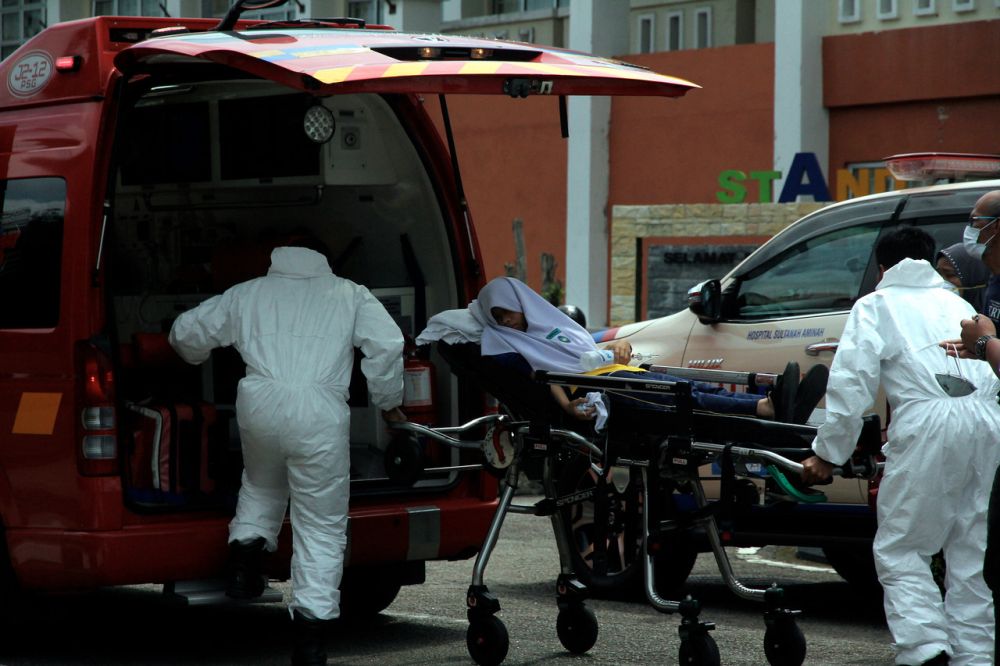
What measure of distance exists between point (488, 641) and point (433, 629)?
3.49ft

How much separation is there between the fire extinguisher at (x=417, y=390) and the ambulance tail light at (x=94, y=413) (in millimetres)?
1458

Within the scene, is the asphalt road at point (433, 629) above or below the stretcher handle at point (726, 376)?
below

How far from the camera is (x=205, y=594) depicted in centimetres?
661

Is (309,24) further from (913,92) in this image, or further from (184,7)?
(184,7)

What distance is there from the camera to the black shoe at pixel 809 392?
6578mm

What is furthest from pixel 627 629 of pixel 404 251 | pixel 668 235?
pixel 668 235

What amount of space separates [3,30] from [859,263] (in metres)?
29.4

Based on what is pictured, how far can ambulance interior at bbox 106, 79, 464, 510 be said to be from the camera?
25.2ft

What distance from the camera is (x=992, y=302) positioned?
6.66m

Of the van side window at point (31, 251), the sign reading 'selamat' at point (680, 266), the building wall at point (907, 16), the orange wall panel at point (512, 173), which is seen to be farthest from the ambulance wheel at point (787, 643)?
the orange wall panel at point (512, 173)

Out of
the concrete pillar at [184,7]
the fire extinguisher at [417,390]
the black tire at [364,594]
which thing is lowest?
the black tire at [364,594]

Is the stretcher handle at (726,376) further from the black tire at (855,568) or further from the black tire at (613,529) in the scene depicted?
the black tire at (855,568)

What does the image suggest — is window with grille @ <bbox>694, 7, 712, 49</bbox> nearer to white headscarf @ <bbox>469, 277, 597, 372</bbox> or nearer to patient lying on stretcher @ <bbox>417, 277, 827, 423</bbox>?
patient lying on stretcher @ <bbox>417, 277, 827, 423</bbox>

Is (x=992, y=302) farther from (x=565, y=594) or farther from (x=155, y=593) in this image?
(x=155, y=593)
